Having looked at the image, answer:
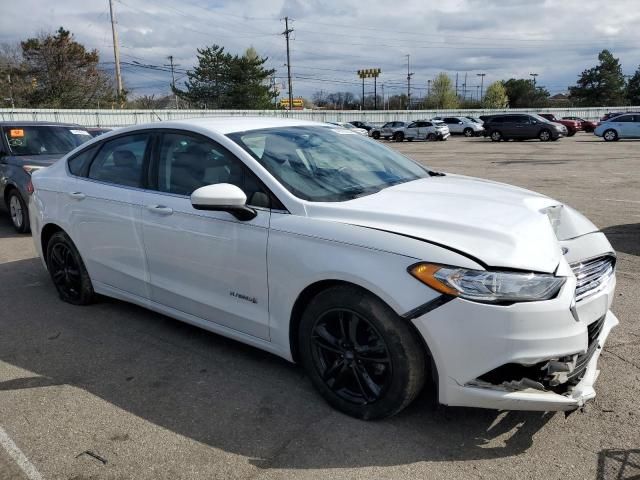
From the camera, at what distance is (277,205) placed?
3258 mm

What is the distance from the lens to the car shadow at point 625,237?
21.5 feet

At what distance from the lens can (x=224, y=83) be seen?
61.3 metres

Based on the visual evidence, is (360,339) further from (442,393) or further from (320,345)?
(442,393)

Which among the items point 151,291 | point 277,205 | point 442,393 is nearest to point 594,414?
point 442,393

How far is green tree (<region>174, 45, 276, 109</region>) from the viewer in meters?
→ 60.4

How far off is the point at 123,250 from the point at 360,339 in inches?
86.2

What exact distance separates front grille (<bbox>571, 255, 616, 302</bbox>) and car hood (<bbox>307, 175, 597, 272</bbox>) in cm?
21

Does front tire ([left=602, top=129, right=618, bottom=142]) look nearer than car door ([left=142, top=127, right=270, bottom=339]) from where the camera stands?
No

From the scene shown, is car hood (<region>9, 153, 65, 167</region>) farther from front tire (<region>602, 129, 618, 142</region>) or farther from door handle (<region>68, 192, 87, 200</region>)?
front tire (<region>602, 129, 618, 142</region>)

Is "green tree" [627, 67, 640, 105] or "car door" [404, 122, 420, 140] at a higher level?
"green tree" [627, 67, 640, 105]

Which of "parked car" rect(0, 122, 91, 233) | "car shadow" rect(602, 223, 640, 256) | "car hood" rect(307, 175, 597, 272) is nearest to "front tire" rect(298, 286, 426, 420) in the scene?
"car hood" rect(307, 175, 597, 272)

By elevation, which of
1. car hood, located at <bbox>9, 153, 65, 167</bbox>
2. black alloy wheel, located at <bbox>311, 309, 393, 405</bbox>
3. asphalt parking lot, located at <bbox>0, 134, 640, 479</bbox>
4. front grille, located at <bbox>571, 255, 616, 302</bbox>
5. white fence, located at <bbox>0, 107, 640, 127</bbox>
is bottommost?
asphalt parking lot, located at <bbox>0, 134, 640, 479</bbox>

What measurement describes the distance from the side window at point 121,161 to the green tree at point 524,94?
352 feet

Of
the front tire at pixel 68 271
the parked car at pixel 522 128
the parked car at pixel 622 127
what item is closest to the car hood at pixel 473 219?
the front tire at pixel 68 271
